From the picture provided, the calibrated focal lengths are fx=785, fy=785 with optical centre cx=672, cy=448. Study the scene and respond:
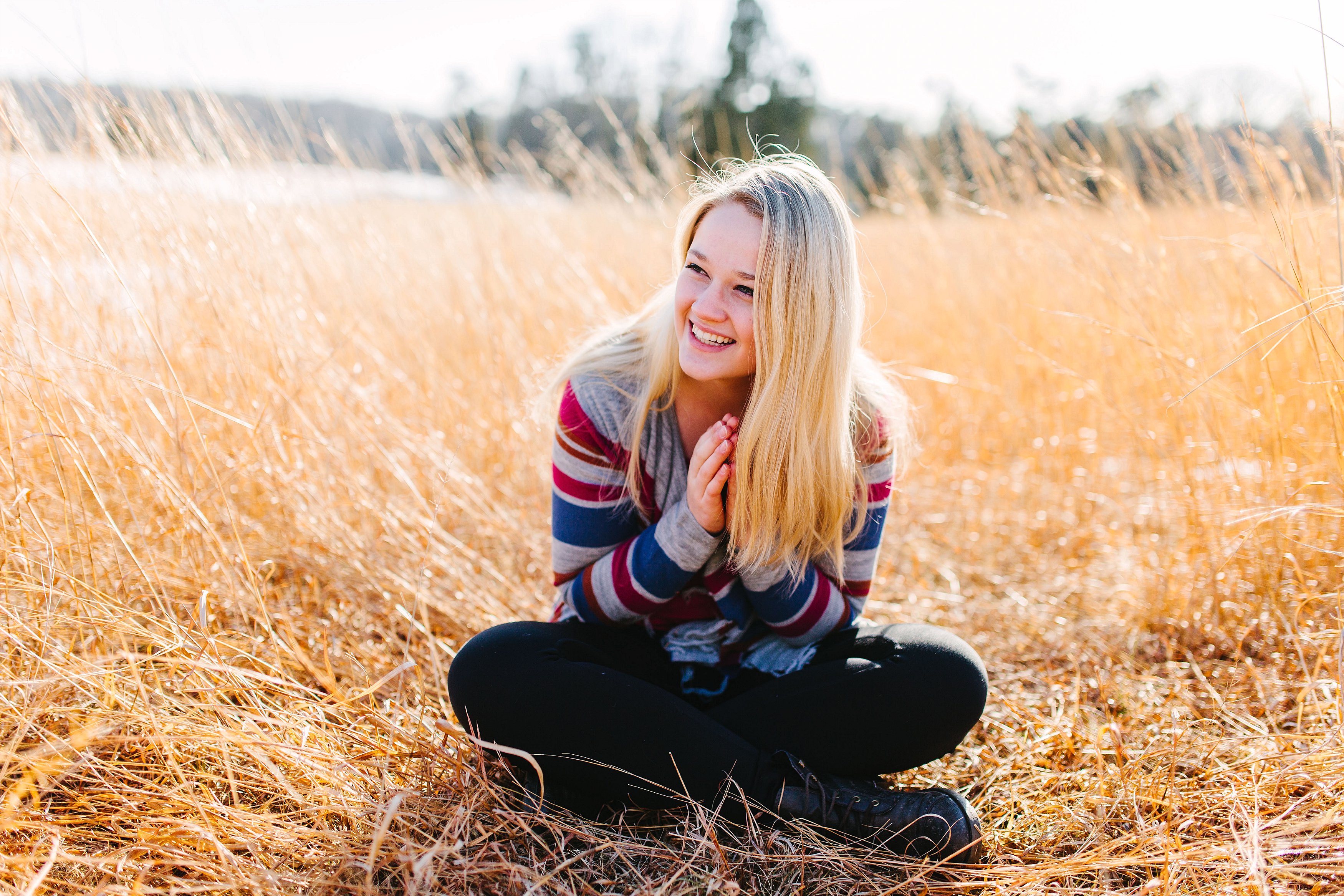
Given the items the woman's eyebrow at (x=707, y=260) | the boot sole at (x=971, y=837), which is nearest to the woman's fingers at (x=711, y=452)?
the woman's eyebrow at (x=707, y=260)

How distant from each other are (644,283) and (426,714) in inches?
66.9

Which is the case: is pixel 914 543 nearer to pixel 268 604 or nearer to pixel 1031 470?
pixel 1031 470

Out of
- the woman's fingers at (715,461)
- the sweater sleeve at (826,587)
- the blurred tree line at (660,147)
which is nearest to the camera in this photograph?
the woman's fingers at (715,461)

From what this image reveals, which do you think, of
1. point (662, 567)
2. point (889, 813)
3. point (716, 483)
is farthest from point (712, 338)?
point (889, 813)

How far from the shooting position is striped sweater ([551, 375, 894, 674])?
1.27 metres

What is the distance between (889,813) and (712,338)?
2.42ft

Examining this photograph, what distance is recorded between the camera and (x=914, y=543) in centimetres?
225

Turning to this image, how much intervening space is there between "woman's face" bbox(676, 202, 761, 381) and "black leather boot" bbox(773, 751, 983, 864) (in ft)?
1.99

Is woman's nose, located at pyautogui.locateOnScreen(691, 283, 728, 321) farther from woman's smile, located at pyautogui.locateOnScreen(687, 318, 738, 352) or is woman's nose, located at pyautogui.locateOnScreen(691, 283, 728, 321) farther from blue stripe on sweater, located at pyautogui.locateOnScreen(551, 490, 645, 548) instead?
blue stripe on sweater, located at pyautogui.locateOnScreen(551, 490, 645, 548)

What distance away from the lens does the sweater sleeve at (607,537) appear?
1.22m

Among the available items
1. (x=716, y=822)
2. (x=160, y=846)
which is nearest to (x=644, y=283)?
(x=716, y=822)

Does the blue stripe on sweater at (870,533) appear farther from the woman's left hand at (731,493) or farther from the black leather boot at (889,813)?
the black leather boot at (889,813)

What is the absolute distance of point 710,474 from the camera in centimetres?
118

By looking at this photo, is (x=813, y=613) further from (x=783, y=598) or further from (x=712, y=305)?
(x=712, y=305)
